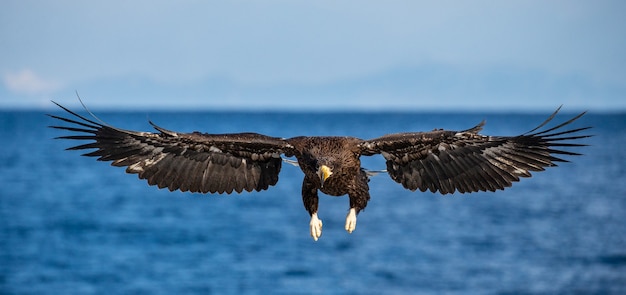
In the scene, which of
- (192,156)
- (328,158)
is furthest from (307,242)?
(328,158)

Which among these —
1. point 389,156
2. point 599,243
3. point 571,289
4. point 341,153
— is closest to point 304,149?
point 341,153

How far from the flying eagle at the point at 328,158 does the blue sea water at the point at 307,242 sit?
27513 mm

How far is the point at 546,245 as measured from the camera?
5038 cm

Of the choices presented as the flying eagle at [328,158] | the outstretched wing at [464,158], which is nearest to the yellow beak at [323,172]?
the flying eagle at [328,158]

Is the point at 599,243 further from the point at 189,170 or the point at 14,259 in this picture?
the point at 189,170

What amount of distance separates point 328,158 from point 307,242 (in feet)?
125

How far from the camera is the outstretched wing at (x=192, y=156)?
1199 cm

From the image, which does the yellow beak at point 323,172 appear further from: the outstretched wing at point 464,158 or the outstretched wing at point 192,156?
the outstretched wing at point 192,156

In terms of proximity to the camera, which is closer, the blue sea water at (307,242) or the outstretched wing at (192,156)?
the outstretched wing at (192,156)

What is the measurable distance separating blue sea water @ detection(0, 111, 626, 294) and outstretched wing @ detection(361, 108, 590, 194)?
2803 cm

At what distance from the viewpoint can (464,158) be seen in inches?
474

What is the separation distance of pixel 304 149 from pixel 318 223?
81 cm

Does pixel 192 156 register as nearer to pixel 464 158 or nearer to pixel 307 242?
pixel 464 158

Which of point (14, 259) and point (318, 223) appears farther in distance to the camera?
point (14, 259)
